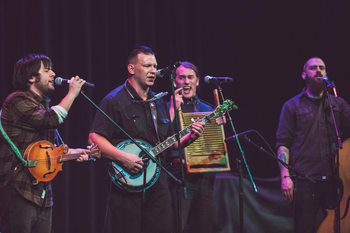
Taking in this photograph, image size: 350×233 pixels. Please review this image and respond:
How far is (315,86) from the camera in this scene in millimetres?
4457

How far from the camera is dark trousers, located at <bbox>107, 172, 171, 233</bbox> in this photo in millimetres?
3113

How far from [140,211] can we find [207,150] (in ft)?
3.94

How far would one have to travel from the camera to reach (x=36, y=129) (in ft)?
10.0

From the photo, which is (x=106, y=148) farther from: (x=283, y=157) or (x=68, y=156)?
(x=283, y=157)

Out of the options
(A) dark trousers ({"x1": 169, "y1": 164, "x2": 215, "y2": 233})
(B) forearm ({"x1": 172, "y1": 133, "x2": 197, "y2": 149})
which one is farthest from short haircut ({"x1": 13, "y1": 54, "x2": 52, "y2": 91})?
(A) dark trousers ({"x1": 169, "y1": 164, "x2": 215, "y2": 233})

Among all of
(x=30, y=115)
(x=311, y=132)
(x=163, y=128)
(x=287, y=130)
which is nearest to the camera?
(x=30, y=115)

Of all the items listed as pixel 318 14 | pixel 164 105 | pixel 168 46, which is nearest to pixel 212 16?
pixel 168 46

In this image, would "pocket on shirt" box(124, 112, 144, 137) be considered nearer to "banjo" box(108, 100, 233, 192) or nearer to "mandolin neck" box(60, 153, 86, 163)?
"banjo" box(108, 100, 233, 192)

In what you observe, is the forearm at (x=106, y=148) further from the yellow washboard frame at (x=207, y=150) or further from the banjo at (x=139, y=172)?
the yellow washboard frame at (x=207, y=150)

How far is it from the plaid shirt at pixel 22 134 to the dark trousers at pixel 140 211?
0.59 metres

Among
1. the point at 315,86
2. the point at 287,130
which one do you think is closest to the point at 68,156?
the point at 287,130

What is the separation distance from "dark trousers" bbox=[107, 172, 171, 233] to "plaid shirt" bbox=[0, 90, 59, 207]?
0.59 metres


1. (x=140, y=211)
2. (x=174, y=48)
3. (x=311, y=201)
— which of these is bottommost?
(x=311, y=201)

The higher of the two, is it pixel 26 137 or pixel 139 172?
pixel 26 137
